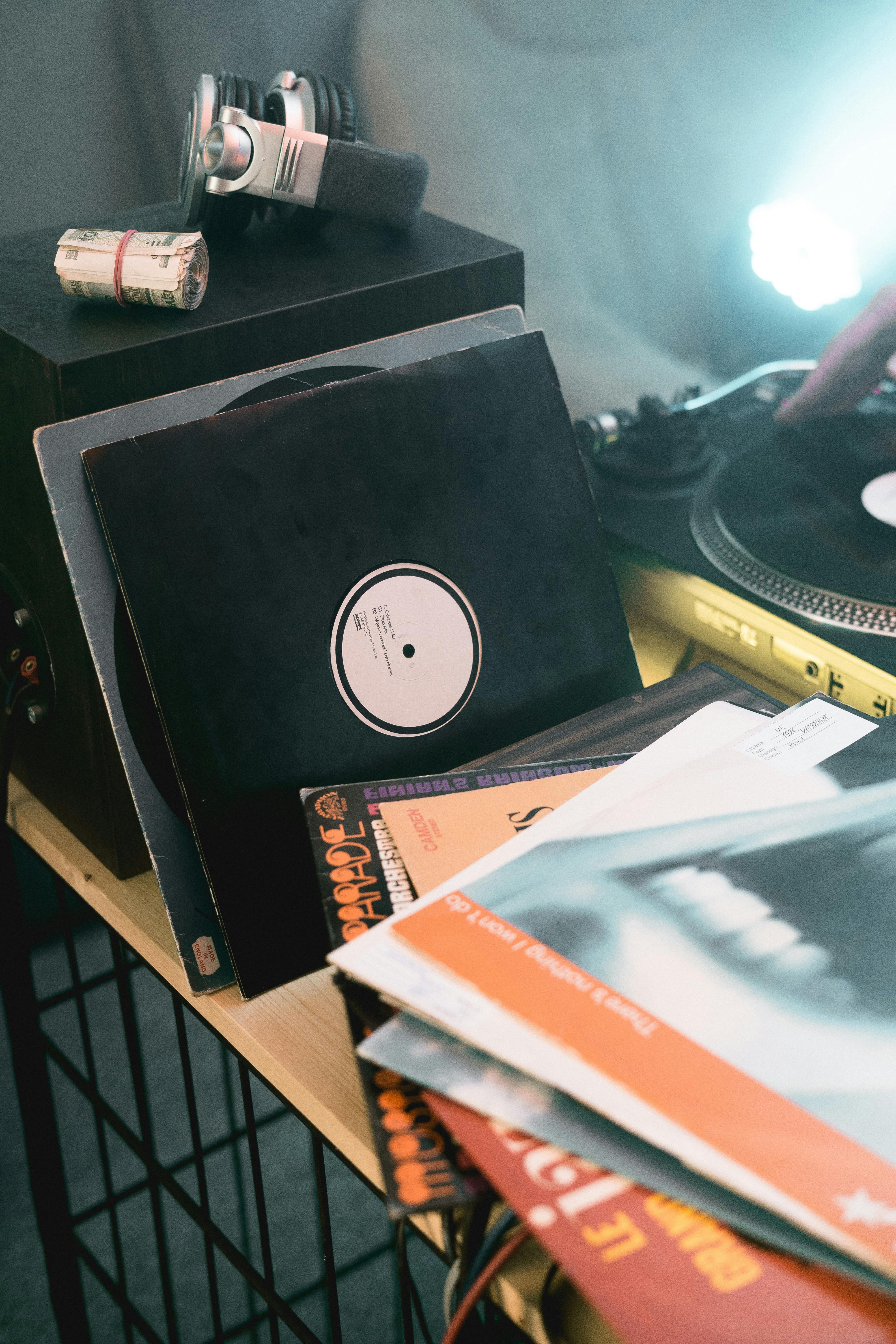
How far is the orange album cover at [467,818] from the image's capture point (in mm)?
543

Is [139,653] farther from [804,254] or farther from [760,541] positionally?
[804,254]

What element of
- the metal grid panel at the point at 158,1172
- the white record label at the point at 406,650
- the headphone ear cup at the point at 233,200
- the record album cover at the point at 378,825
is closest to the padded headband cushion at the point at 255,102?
the headphone ear cup at the point at 233,200

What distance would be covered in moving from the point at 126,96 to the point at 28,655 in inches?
31.8

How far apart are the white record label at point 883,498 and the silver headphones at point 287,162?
0.41 metres

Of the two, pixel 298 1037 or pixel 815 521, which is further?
pixel 815 521

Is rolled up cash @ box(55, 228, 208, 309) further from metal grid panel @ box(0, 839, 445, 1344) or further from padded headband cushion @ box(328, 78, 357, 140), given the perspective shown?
metal grid panel @ box(0, 839, 445, 1344)

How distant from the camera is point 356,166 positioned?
0.70 m

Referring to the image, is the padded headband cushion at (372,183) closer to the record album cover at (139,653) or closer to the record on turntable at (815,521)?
the record album cover at (139,653)

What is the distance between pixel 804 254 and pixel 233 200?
0.68 m

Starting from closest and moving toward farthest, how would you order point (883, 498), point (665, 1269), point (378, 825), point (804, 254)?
point (665, 1269), point (378, 825), point (883, 498), point (804, 254)

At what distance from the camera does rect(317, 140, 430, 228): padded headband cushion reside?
0.69m

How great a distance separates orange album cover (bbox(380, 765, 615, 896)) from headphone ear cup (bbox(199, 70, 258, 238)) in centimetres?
42

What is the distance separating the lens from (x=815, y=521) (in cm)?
84

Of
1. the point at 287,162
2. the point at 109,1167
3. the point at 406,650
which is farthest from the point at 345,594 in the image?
the point at 109,1167
